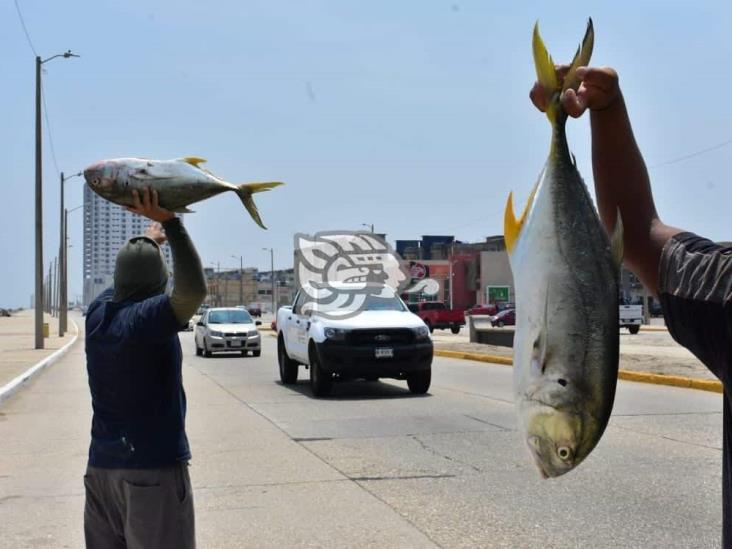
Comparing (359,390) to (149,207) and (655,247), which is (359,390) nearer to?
(149,207)

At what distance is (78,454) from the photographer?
9.37m

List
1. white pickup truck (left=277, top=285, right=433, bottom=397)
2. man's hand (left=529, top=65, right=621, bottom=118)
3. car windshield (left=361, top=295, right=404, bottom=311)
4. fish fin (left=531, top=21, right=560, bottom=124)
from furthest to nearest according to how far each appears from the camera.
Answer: car windshield (left=361, top=295, right=404, bottom=311), white pickup truck (left=277, top=285, right=433, bottom=397), man's hand (left=529, top=65, right=621, bottom=118), fish fin (left=531, top=21, right=560, bottom=124)

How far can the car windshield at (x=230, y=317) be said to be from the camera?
29.1 m

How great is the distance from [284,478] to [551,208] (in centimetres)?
668

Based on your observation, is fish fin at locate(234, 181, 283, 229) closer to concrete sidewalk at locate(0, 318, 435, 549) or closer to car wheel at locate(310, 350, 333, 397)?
concrete sidewalk at locate(0, 318, 435, 549)

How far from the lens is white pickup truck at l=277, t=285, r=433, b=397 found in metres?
14.0

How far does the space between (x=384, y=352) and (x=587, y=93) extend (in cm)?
1251

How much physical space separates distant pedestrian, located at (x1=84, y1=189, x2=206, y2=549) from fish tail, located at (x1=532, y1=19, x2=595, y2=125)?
5.53 ft

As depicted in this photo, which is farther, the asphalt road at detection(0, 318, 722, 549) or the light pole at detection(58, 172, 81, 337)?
the light pole at detection(58, 172, 81, 337)

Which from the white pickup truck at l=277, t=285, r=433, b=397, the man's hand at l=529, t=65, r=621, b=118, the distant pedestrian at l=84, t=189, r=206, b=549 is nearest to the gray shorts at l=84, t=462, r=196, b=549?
the distant pedestrian at l=84, t=189, r=206, b=549

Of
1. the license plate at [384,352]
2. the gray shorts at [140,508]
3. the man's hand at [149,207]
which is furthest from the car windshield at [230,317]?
the man's hand at [149,207]

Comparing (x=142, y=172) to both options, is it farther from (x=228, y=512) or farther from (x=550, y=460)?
(x=228, y=512)

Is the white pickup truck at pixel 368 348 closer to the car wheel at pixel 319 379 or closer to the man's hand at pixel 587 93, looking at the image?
the car wheel at pixel 319 379

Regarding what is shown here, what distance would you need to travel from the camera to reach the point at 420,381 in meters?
14.8
